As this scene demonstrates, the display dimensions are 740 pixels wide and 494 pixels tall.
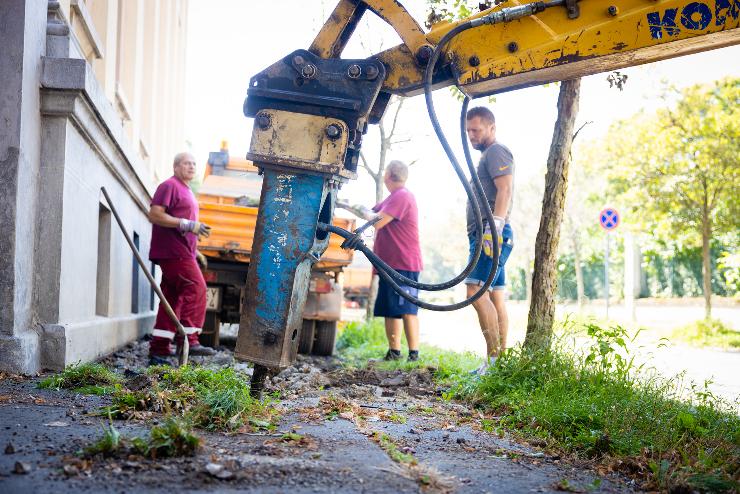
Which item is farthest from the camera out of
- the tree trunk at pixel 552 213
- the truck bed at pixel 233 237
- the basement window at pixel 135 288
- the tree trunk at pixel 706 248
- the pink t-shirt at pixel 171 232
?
the tree trunk at pixel 706 248

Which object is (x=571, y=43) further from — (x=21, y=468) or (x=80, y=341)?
(x=80, y=341)

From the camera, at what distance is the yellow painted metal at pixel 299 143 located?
3.83 meters

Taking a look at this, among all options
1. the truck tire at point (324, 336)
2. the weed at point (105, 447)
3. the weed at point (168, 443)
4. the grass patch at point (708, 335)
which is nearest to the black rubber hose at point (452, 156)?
the weed at point (168, 443)

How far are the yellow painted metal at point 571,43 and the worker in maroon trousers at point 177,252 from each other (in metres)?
3.50

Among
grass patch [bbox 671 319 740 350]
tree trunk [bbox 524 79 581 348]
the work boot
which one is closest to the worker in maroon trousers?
the work boot

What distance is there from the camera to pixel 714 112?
15.2 meters

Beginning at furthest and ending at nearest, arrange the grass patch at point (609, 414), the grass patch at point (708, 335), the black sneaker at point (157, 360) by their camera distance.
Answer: the grass patch at point (708, 335)
the black sneaker at point (157, 360)
the grass patch at point (609, 414)

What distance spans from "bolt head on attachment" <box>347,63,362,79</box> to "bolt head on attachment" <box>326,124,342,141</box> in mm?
272

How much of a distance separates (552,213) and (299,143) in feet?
9.17

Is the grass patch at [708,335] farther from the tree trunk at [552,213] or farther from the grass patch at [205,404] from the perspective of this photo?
the grass patch at [205,404]

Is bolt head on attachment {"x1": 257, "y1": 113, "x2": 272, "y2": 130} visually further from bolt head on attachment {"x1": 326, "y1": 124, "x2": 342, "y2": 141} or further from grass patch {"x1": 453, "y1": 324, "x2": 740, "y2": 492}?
grass patch {"x1": 453, "y1": 324, "x2": 740, "y2": 492}

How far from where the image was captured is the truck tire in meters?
9.09

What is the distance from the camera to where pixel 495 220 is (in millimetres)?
5809

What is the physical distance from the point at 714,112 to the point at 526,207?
967 inches
